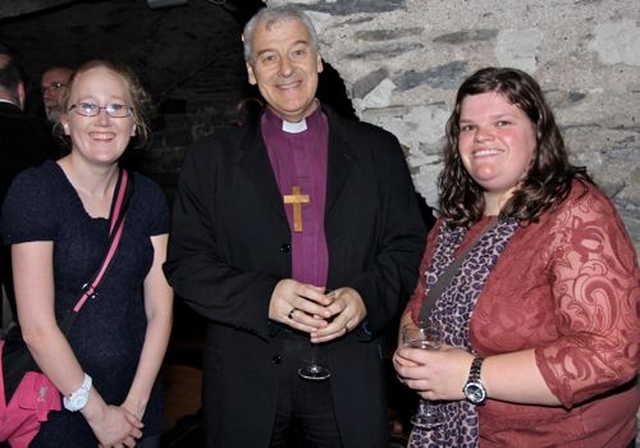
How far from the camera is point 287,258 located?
85.1 inches

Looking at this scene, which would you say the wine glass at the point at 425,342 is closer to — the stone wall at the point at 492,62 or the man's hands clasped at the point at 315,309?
the man's hands clasped at the point at 315,309

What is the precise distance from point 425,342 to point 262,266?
606 millimetres

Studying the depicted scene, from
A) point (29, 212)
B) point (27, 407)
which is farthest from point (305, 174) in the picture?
point (27, 407)

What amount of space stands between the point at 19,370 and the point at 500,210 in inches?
58.1

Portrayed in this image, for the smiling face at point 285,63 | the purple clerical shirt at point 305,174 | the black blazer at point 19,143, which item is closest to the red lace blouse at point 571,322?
the purple clerical shirt at point 305,174

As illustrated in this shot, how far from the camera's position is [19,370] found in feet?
6.77

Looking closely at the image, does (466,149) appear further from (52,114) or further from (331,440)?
(52,114)

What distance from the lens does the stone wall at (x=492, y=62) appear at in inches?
104

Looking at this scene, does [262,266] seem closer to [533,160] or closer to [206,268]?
[206,268]

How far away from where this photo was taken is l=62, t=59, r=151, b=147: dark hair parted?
2.16 m

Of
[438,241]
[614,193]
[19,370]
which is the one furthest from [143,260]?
[614,193]

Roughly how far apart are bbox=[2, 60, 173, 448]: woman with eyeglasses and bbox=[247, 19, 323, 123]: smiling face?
0.43 metres

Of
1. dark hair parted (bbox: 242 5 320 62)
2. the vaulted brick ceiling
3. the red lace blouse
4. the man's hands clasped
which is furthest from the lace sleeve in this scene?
the vaulted brick ceiling

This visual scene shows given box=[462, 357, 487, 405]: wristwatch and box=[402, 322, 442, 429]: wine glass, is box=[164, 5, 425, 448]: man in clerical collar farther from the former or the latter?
box=[462, 357, 487, 405]: wristwatch
